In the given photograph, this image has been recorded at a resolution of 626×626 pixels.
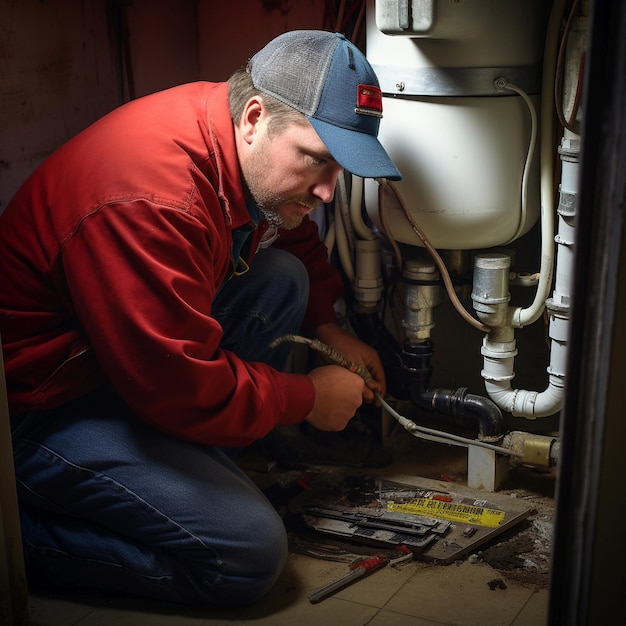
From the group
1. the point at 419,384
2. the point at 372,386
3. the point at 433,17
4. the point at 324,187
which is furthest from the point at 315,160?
the point at 419,384

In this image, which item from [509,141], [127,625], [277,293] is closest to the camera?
[127,625]

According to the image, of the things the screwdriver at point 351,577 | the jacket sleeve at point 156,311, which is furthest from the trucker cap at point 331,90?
the screwdriver at point 351,577

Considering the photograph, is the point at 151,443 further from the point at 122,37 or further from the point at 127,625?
the point at 122,37

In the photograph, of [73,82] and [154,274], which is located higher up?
[73,82]

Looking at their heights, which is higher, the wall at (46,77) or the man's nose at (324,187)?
the wall at (46,77)

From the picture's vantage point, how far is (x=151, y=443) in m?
1.65

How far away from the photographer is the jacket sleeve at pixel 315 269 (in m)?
2.09

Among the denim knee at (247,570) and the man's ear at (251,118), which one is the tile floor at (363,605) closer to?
the denim knee at (247,570)

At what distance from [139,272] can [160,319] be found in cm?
9

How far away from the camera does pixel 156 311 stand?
1491 mm

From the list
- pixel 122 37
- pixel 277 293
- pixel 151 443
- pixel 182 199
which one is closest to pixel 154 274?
pixel 182 199

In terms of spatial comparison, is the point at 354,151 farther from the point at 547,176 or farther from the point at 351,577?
the point at 351,577

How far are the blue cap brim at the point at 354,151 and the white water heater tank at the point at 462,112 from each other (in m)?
0.28

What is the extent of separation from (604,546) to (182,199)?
34.7 inches
